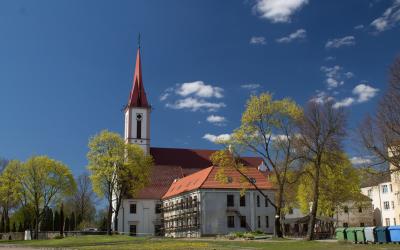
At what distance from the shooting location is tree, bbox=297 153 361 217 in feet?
145

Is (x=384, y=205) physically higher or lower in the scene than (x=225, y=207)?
higher

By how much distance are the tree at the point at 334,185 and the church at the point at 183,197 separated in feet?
22.7

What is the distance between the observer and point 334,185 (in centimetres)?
5081

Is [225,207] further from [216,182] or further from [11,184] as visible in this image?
[11,184]

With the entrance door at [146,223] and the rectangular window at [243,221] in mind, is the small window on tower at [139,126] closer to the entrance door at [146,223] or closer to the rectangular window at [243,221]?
the entrance door at [146,223]

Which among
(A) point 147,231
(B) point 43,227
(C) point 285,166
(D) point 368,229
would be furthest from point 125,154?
(D) point 368,229

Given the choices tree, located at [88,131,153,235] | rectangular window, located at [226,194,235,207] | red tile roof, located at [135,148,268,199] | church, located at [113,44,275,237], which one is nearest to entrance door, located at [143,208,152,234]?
church, located at [113,44,275,237]

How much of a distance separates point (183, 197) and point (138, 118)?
2373cm

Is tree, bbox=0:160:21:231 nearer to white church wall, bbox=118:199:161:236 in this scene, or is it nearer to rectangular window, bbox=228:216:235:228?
white church wall, bbox=118:199:161:236

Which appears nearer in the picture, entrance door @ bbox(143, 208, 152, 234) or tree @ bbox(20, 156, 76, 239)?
tree @ bbox(20, 156, 76, 239)


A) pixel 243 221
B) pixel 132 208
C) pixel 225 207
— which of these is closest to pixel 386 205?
pixel 243 221

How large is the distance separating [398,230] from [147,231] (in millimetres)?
51979

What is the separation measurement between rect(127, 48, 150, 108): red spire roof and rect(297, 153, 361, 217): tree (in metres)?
37.2

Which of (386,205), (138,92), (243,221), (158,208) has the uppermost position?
(138,92)
